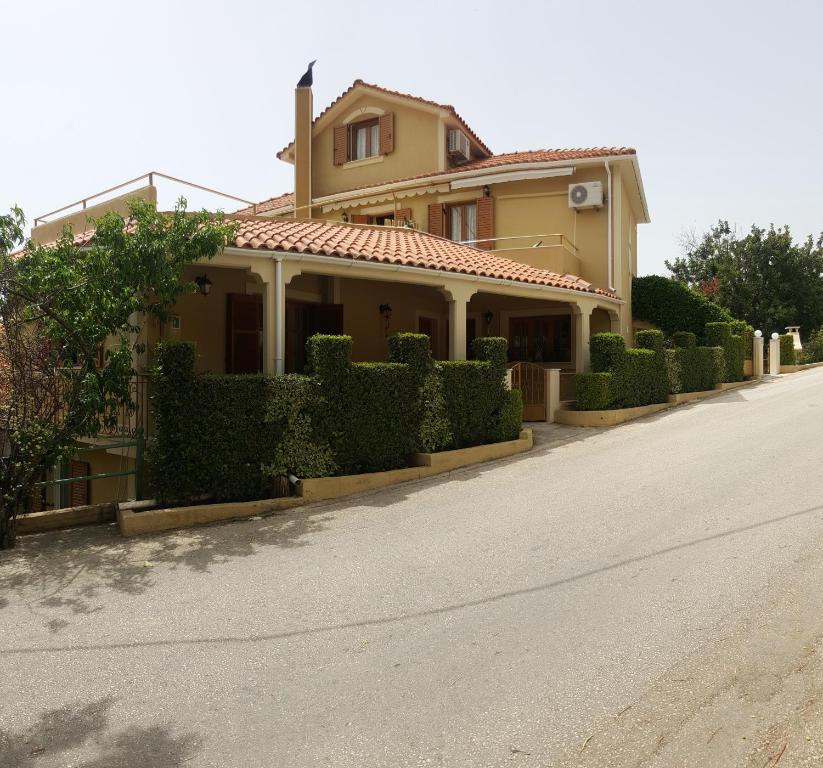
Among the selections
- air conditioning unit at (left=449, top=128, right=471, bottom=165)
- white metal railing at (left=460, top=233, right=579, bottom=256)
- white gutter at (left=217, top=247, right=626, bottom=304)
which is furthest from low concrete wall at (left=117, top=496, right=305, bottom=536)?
air conditioning unit at (left=449, top=128, right=471, bottom=165)

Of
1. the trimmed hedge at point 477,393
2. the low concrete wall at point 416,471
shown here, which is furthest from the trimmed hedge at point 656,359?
the trimmed hedge at point 477,393

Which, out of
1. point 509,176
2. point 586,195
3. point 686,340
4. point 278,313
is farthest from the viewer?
point 509,176

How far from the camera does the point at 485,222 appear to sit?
17.8 m

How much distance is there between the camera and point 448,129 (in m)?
19.1

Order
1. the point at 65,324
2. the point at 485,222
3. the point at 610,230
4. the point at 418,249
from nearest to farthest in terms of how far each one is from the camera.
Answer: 1. the point at 65,324
2. the point at 418,249
3. the point at 610,230
4. the point at 485,222

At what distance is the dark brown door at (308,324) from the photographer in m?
13.0

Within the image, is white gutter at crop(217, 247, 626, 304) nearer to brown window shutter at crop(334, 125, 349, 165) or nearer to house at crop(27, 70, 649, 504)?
house at crop(27, 70, 649, 504)

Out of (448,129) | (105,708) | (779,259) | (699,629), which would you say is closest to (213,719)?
(105,708)

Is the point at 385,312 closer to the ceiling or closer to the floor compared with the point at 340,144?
closer to the floor

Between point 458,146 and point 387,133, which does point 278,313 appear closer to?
point 458,146

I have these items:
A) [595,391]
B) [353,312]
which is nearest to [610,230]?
[595,391]

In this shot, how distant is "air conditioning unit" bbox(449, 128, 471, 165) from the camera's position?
62.7 feet

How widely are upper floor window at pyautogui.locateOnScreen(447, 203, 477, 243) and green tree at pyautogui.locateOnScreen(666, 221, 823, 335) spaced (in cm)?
2279

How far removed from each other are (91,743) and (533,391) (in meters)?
11.7
